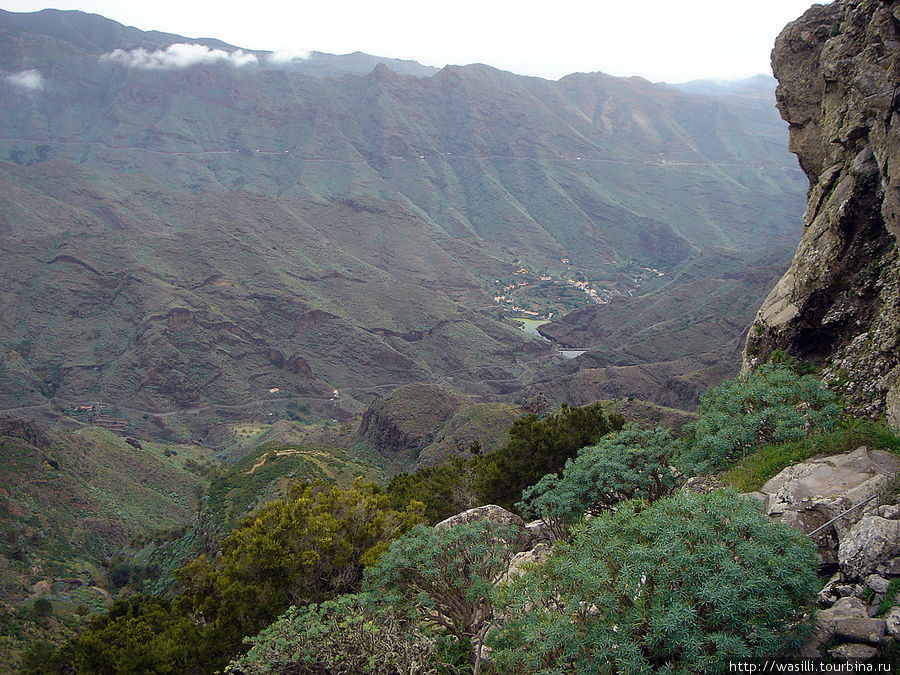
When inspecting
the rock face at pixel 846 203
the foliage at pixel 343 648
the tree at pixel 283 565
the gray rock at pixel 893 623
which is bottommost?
the tree at pixel 283 565

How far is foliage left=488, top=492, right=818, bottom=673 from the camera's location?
27.3 ft

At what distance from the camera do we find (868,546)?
9.73 meters

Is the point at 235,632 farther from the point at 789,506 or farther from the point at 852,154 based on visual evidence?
the point at 852,154

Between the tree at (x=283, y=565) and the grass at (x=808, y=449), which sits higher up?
the grass at (x=808, y=449)

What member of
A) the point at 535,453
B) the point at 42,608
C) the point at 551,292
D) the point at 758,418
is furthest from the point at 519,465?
the point at 551,292

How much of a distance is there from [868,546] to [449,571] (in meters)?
7.35

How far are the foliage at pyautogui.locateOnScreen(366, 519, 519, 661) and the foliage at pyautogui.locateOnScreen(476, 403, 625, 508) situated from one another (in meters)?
11.8

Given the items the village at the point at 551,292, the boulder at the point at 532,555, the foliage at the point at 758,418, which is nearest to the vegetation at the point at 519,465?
the boulder at the point at 532,555

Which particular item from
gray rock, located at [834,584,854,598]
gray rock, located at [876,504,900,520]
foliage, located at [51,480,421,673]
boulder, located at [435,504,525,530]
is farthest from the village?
gray rock, located at [834,584,854,598]

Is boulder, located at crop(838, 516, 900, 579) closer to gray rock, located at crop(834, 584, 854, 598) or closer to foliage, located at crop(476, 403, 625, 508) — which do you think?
gray rock, located at crop(834, 584, 854, 598)

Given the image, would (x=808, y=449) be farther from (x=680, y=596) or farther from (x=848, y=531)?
(x=680, y=596)

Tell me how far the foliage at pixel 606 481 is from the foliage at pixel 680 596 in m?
6.68

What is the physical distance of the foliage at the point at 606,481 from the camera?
663 inches

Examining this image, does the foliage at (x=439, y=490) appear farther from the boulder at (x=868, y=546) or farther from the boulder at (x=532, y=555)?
the boulder at (x=868, y=546)
